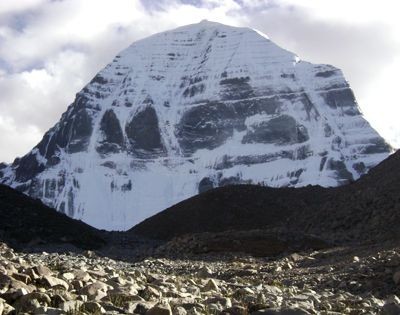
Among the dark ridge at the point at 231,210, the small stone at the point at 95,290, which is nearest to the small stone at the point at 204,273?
the small stone at the point at 95,290

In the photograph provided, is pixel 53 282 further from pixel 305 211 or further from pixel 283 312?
pixel 305 211

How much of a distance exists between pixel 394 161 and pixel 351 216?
12195mm

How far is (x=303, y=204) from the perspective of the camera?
71188mm

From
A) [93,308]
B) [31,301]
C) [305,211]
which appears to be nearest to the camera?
[93,308]

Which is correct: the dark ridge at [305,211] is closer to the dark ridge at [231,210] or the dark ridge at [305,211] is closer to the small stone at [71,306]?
the dark ridge at [231,210]

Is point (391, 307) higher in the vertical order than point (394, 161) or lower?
lower

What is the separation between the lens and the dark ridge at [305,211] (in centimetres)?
4306

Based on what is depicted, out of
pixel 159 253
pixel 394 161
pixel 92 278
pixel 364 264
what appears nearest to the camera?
pixel 92 278

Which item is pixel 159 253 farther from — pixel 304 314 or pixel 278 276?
pixel 304 314

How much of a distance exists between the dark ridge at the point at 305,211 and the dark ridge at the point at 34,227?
40.4ft

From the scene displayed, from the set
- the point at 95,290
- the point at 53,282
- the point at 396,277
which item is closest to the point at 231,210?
the point at 396,277

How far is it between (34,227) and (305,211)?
685 inches

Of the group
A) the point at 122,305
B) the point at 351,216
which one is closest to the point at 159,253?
the point at 351,216

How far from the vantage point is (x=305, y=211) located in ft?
182
